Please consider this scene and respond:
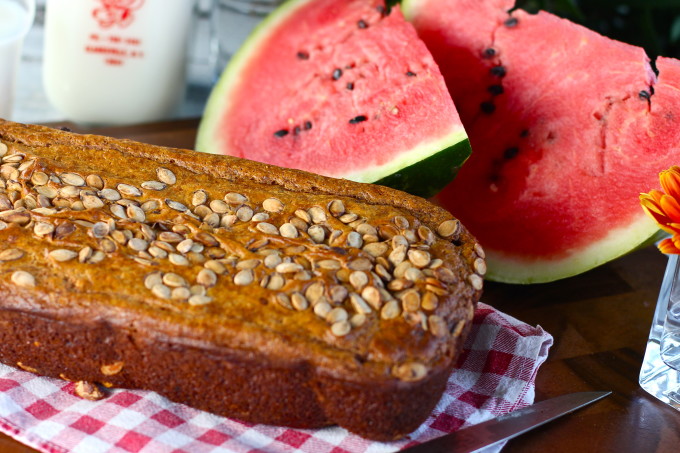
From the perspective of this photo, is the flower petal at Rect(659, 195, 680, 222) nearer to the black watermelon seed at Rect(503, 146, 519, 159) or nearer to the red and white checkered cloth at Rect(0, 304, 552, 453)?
the red and white checkered cloth at Rect(0, 304, 552, 453)

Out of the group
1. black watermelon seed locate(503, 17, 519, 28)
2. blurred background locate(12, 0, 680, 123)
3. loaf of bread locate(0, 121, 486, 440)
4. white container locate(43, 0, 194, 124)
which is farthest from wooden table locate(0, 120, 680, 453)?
white container locate(43, 0, 194, 124)

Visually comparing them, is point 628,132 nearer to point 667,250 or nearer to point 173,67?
point 667,250

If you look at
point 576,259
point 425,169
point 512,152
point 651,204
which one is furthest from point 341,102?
point 651,204

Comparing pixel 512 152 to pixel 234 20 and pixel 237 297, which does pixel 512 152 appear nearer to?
pixel 237 297

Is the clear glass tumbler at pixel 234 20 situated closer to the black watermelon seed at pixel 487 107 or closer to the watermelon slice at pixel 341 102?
the watermelon slice at pixel 341 102

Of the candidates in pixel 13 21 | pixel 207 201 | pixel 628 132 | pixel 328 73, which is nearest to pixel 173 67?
pixel 13 21
